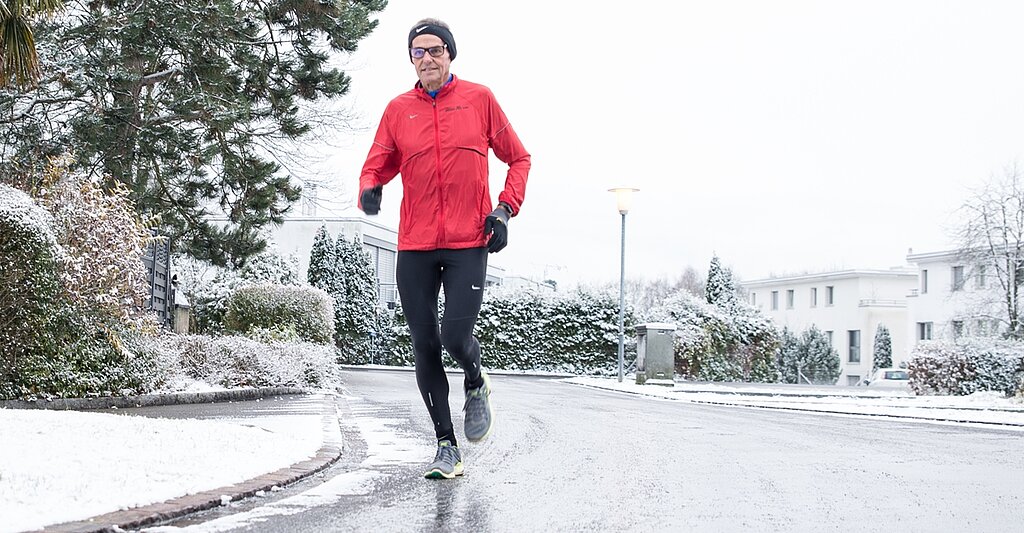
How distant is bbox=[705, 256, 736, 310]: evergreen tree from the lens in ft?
107

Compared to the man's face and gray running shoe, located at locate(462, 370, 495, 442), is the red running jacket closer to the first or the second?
the man's face

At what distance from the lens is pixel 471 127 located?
4.86 m

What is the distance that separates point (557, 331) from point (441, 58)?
89.5 feet

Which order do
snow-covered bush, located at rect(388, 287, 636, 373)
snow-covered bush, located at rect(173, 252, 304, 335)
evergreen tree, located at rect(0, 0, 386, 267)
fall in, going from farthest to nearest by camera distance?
snow-covered bush, located at rect(388, 287, 636, 373) < snow-covered bush, located at rect(173, 252, 304, 335) < evergreen tree, located at rect(0, 0, 386, 267)

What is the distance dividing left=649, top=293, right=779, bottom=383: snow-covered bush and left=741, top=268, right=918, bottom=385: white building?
85.6 feet

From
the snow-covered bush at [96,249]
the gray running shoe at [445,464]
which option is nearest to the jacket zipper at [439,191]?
the gray running shoe at [445,464]

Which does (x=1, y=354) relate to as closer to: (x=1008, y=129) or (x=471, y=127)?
(x=471, y=127)

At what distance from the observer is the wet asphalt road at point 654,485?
3818 millimetres

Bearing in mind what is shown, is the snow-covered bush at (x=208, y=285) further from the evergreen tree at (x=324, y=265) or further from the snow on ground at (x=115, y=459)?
the snow on ground at (x=115, y=459)

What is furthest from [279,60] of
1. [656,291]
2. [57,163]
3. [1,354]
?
[656,291]

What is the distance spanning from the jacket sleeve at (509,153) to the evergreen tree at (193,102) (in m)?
9.84

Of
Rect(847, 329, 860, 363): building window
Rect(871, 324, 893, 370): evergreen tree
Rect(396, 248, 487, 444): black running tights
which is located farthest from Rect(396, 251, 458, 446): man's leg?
Rect(847, 329, 860, 363): building window

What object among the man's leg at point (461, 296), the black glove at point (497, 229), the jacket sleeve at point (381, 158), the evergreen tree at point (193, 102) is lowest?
the man's leg at point (461, 296)

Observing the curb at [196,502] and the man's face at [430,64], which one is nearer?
→ the curb at [196,502]
